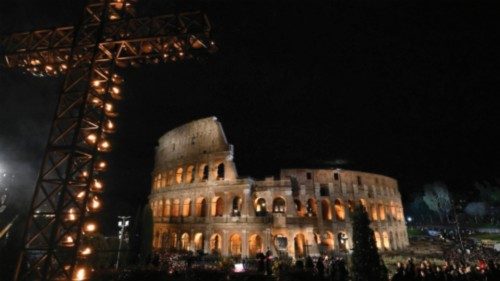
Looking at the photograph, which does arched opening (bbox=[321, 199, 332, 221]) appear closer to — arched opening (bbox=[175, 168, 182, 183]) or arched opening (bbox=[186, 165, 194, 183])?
arched opening (bbox=[186, 165, 194, 183])

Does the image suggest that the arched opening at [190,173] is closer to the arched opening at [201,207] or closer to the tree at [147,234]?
the arched opening at [201,207]

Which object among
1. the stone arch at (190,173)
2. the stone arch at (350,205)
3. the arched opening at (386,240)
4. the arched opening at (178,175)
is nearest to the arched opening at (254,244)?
the stone arch at (190,173)

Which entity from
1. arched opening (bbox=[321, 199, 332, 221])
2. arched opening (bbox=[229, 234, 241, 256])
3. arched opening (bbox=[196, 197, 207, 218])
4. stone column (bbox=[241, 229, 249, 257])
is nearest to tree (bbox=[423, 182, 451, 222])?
arched opening (bbox=[321, 199, 332, 221])

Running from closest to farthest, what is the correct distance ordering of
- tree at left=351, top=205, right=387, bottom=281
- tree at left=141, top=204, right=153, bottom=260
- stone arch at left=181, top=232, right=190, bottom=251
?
tree at left=351, top=205, right=387, bottom=281
tree at left=141, top=204, right=153, bottom=260
stone arch at left=181, top=232, right=190, bottom=251

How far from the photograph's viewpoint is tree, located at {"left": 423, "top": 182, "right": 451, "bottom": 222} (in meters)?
62.9

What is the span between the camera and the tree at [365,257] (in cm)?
1359

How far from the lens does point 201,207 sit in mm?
35938

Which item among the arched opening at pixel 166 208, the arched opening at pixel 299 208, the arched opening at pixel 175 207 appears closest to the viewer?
the arched opening at pixel 299 208

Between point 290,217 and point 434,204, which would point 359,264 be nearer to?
point 290,217

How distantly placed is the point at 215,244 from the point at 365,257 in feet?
73.6

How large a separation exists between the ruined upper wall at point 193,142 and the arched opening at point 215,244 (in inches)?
365

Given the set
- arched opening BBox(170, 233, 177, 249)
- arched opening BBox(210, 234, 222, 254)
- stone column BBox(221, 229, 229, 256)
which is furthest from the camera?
arched opening BBox(170, 233, 177, 249)

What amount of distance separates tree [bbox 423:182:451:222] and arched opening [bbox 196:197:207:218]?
52463 mm

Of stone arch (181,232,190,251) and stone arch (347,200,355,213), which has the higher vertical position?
stone arch (347,200,355,213)
